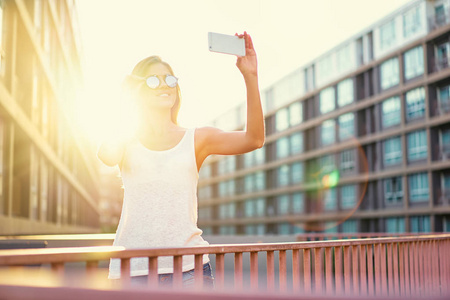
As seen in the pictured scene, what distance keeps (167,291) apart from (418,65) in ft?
131

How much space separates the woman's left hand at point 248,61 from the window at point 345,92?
4515 cm

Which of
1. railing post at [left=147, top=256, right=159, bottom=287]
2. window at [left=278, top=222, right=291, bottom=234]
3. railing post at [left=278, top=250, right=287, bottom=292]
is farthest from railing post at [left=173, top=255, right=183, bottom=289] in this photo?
window at [left=278, top=222, right=291, bottom=234]

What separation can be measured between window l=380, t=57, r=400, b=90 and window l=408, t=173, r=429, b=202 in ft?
24.3

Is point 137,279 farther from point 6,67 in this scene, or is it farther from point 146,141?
point 6,67

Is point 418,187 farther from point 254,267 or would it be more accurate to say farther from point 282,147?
point 254,267

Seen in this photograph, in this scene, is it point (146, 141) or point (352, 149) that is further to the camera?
→ point (352, 149)

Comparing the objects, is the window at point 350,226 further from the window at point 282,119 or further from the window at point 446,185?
the window at point 282,119

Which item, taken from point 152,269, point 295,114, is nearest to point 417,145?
point 295,114

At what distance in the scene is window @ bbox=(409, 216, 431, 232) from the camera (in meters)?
37.6

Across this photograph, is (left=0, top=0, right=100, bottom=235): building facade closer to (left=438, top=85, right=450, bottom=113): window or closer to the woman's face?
the woman's face

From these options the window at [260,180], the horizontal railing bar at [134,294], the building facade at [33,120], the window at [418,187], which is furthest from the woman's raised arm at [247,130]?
the window at [260,180]

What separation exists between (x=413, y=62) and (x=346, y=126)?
1016 cm

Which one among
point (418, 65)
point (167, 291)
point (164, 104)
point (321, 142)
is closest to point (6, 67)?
point (164, 104)

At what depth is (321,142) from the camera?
172 ft
